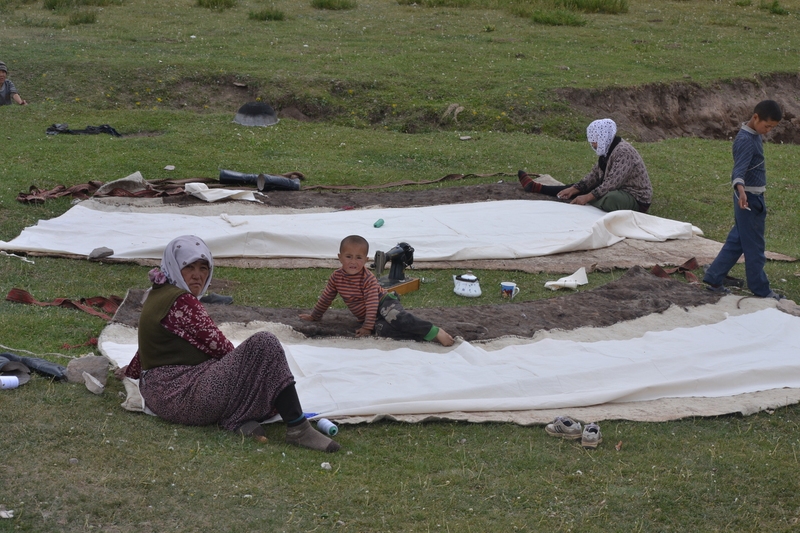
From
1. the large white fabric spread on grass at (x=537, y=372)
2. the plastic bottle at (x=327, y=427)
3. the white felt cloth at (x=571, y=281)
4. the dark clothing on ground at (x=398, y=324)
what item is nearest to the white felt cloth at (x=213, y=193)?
the white felt cloth at (x=571, y=281)

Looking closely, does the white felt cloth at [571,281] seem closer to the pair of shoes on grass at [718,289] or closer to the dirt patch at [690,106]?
the pair of shoes on grass at [718,289]

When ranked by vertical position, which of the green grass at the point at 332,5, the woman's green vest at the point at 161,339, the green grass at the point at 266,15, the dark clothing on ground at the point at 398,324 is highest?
the green grass at the point at 332,5

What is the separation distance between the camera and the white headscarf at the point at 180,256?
4.66 metres

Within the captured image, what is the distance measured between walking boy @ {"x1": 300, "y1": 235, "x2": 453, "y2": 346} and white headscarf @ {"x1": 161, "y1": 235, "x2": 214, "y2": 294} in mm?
1533

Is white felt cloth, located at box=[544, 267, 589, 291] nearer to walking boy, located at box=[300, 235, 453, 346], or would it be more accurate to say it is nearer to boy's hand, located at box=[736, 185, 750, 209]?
boy's hand, located at box=[736, 185, 750, 209]

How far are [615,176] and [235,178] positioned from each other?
4481mm

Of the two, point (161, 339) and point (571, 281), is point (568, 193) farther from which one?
point (161, 339)

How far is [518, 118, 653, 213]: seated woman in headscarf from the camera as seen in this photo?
1019 cm

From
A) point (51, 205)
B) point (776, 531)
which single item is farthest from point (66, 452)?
point (51, 205)

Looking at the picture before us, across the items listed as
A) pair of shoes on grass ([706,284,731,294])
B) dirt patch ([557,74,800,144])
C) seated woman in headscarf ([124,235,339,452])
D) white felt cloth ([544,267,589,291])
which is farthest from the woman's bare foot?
dirt patch ([557,74,800,144])

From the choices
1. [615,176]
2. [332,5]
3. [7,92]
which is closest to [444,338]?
[615,176]

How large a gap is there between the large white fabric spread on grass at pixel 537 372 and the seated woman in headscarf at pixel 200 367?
443mm

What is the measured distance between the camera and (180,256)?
466 cm

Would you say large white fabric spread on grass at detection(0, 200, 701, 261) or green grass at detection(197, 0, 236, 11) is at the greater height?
green grass at detection(197, 0, 236, 11)
